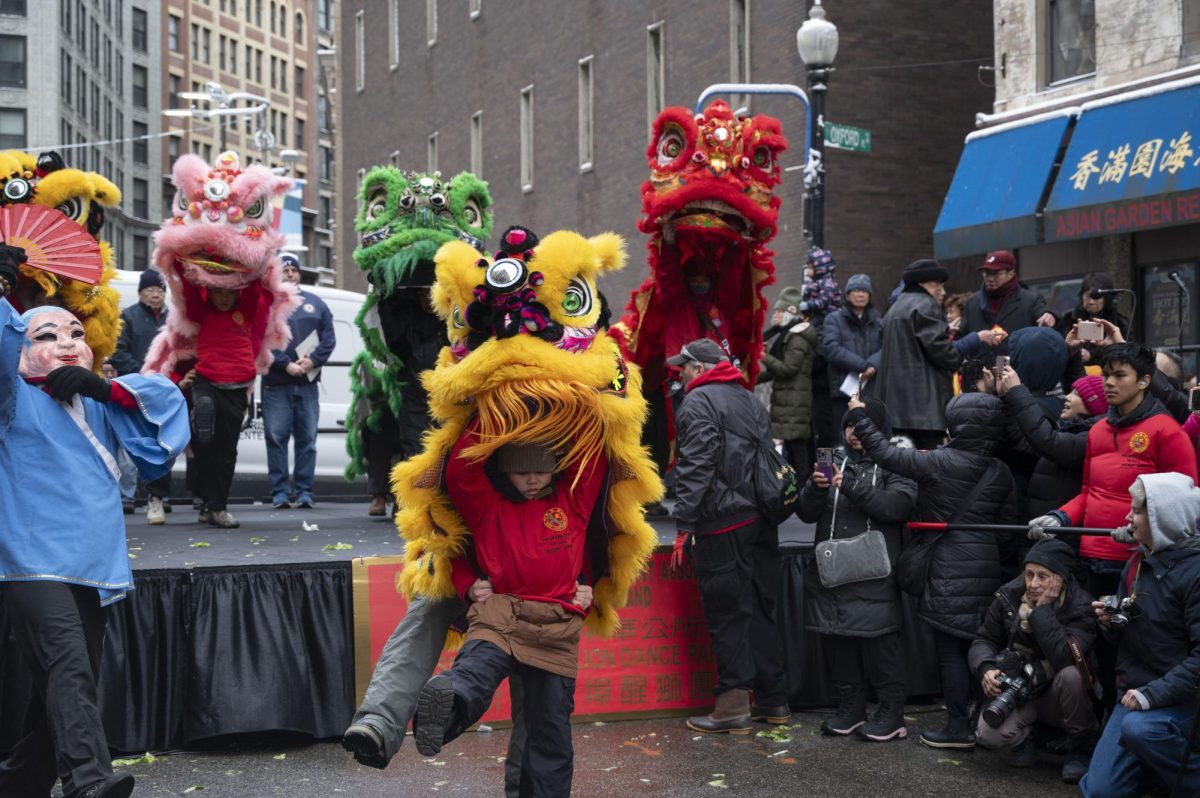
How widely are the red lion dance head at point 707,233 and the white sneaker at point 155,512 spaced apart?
331 cm

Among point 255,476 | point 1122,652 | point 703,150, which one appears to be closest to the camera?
point 1122,652

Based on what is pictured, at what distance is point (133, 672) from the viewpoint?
23.9 ft

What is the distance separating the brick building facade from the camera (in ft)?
70.9

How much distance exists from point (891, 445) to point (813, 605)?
2.98 ft

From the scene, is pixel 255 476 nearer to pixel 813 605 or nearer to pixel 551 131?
pixel 813 605

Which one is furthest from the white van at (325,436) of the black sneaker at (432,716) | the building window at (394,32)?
the building window at (394,32)

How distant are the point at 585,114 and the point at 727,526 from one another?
22147 mm

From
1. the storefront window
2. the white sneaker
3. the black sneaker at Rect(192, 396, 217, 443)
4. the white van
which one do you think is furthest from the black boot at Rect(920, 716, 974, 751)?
the storefront window

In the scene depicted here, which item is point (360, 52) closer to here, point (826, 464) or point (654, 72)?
point (654, 72)

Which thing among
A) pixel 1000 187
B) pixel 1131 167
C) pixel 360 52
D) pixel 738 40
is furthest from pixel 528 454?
pixel 360 52

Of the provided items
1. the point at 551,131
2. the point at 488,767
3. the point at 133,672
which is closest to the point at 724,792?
→ the point at 488,767

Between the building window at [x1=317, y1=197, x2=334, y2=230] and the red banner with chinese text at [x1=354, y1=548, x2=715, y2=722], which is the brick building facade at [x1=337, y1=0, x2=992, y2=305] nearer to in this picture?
the red banner with chinese text at [x1=354, y1=548, x2=715, y2=722]

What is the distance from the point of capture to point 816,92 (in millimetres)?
14211

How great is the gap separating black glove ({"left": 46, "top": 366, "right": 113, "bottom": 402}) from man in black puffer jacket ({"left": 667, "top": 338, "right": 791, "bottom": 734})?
9.12 ft
